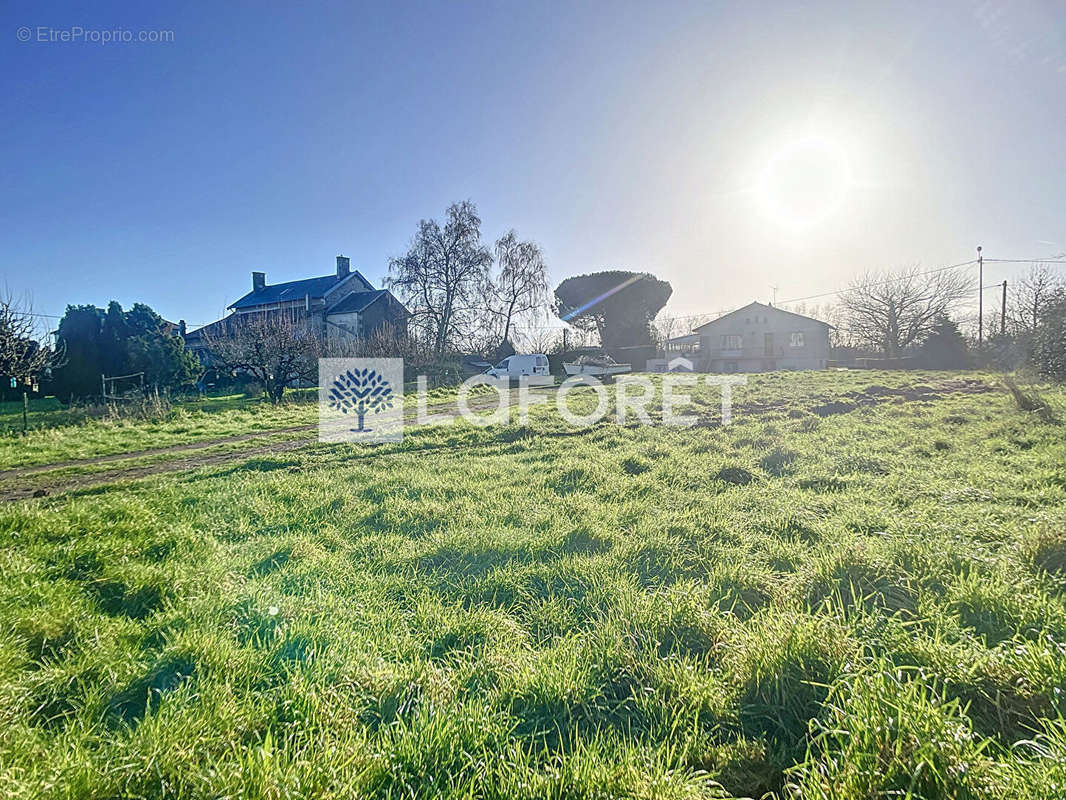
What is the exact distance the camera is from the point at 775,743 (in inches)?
67.2

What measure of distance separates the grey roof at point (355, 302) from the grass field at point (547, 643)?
1181 inches

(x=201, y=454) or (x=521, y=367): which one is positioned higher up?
(x=521, y=367)

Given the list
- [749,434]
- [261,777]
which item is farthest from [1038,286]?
[261,777]

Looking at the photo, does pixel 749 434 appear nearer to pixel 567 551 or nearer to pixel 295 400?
pixel 567 551

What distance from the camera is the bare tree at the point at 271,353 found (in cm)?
1822

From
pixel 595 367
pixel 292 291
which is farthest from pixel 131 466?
pixel 292 291

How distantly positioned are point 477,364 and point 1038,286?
36.7m

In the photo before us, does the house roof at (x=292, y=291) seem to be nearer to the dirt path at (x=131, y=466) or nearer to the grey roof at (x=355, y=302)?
the grey roof at (x=355, y=302)

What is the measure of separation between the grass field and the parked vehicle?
23465mm

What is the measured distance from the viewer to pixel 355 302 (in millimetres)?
33656

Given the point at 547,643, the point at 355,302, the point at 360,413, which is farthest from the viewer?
the point at 355,302

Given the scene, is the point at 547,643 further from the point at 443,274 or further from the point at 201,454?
the point at 443,274

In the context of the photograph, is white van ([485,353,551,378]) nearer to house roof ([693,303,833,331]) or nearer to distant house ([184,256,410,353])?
distant house ([184,256,410,353])

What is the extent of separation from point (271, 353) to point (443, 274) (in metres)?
15.0
